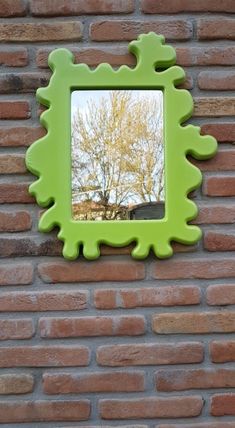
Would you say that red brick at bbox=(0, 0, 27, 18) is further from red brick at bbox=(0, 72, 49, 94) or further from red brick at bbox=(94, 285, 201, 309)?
red brick at bbox=(94, 285, 201, 309)

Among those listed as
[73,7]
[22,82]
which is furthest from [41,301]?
[73,7]

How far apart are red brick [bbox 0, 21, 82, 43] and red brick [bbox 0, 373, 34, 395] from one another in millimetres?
932

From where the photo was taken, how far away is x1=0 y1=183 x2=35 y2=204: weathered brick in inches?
57.4

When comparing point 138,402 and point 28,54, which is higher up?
point 28,54

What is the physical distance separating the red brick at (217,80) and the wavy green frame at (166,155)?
0.22ft

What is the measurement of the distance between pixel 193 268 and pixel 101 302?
10.6 inches

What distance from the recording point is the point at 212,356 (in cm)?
143

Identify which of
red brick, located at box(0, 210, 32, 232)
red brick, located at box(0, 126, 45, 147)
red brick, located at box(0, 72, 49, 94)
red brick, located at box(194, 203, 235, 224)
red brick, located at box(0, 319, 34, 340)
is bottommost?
red brick, located at box(0, 319, 34, 340)

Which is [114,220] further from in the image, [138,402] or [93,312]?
[138,402]

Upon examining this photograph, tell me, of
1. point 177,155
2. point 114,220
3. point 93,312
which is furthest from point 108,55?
point 93,312

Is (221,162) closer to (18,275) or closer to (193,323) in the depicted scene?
(193,323)

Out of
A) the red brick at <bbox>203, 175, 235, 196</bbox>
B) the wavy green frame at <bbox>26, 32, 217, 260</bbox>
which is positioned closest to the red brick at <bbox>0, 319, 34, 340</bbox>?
the wavy green frame at <bbox>26, 32, 217, 260</bbox>

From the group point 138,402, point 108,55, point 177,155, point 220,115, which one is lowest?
point 138,402

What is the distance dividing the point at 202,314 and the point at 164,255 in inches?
7.7
